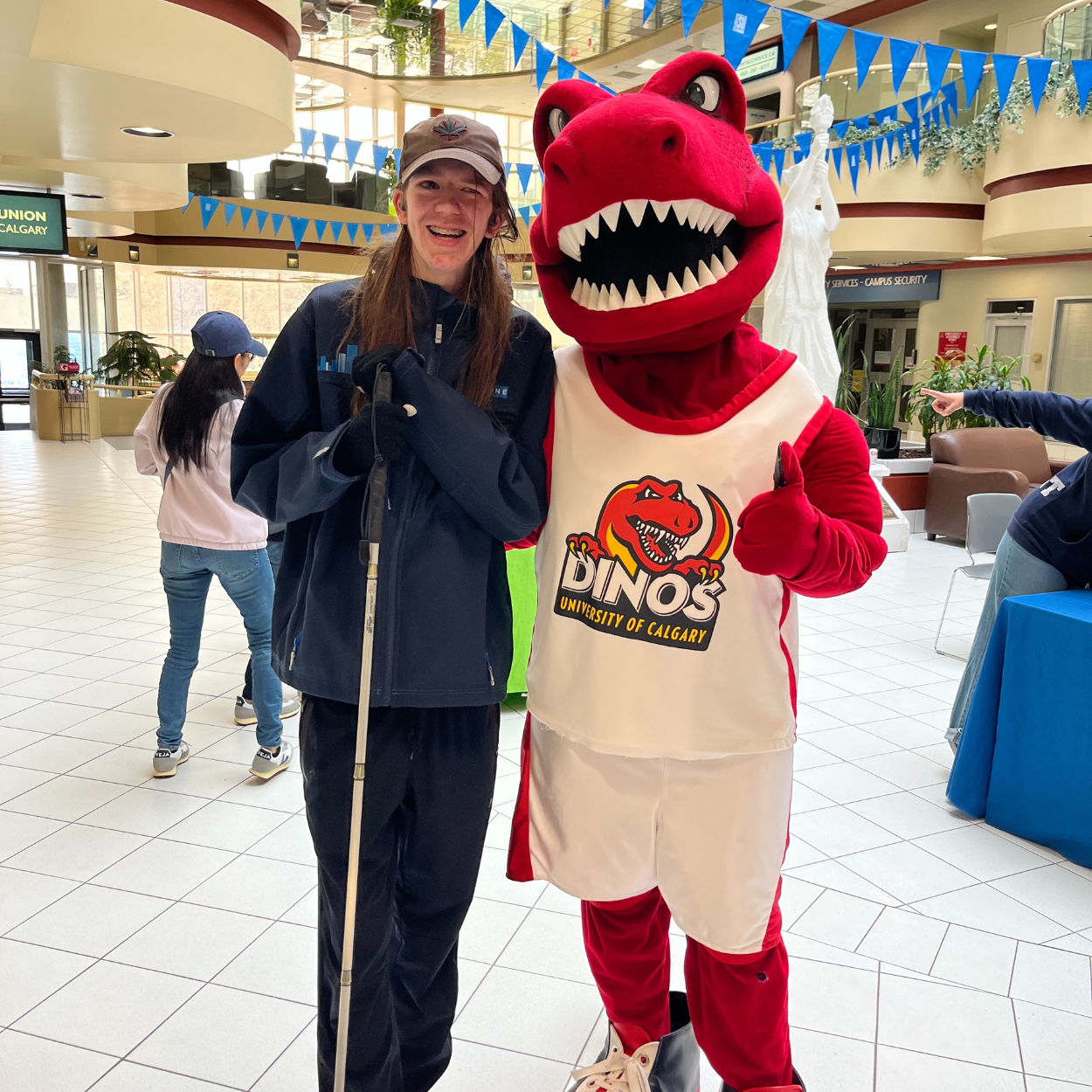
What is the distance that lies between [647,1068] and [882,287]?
17.2 metres

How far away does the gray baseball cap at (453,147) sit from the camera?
58.5 inches

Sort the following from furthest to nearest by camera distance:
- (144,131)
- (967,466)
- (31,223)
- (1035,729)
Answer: (31,223)
(967,466)
(144,131)
(1035,729)

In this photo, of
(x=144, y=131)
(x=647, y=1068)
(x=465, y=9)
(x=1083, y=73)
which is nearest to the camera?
(x=647, y=1068)

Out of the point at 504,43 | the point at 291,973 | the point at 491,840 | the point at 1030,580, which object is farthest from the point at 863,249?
the point at 291,973

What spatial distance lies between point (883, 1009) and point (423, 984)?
1.15 meters

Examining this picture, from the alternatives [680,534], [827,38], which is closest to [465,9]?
[827,38]

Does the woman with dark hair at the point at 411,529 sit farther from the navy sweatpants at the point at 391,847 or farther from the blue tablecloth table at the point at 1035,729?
the blue tablecloth table at the point at 1035,729

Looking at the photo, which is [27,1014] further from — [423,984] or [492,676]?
[492,676]

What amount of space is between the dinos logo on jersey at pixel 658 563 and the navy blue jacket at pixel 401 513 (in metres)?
0.14

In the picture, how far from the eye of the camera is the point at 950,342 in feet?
53.0

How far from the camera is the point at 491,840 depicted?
302 cm

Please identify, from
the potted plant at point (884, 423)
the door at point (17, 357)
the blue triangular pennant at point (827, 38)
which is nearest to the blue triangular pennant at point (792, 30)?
the blue triangular pennant at point (827, 38)

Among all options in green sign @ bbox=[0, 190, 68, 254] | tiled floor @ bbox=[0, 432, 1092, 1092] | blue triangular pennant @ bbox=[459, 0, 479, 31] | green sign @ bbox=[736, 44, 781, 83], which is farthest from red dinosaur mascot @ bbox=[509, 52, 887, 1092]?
green sign @ bbox=[736, 44, 781, 83]

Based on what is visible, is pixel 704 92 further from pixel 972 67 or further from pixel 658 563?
pixel 972 67
